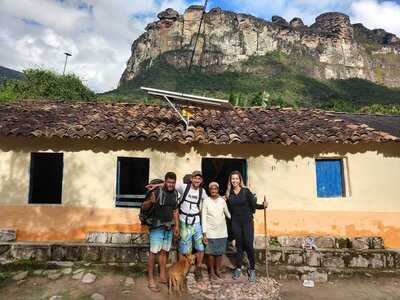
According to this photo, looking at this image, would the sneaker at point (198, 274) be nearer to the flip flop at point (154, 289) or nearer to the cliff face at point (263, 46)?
the flip flop at point (154, 289)

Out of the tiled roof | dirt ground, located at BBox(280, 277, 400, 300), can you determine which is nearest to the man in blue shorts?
dirt ground, located at BBox(280, 277, 400, 300)

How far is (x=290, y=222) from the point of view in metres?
8.10

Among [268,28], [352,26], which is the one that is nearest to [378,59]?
[352,26]

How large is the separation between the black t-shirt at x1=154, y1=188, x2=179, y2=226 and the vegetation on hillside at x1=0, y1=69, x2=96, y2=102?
20964 millimetres

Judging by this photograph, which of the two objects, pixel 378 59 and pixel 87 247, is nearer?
pixel 87 247

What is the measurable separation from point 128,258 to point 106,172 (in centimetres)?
217

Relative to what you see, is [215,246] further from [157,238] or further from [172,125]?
[172,125]

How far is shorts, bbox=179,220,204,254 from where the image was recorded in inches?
223

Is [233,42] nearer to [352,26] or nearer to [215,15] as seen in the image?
[215,15]

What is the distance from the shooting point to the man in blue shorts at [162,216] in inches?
211

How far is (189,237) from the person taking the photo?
5.69 meters

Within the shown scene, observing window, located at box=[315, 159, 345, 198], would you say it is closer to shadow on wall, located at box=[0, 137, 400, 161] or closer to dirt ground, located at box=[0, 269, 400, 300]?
shadow on wall, located at box=[0, 137, 400, 161]

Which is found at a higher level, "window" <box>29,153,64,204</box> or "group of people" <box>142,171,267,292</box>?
"window" <box>29,153,64,204</box>

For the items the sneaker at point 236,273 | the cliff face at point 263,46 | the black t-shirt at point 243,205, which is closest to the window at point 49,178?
the sneaker at point 236,273
